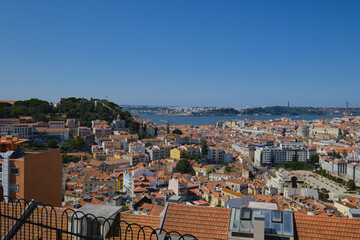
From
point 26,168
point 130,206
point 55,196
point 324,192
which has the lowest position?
point 324,192

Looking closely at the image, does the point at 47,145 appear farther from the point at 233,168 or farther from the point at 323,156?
the point at 323,156

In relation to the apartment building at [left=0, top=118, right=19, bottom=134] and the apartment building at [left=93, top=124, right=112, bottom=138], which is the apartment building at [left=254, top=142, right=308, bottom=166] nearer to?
the apartment building at [left=93, top=124, right=112, bottom=138]

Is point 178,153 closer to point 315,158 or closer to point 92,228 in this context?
point 315,158

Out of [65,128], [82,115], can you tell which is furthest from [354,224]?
[82,115]

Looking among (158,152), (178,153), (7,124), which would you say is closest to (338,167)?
(178,153)

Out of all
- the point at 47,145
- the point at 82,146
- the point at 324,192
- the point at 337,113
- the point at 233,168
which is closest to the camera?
the point at 324,192

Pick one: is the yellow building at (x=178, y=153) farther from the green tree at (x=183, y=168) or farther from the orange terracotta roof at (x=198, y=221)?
the orange terracotta roof at (x=198, y=221)

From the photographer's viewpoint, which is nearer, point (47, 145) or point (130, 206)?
point (130, 206)
